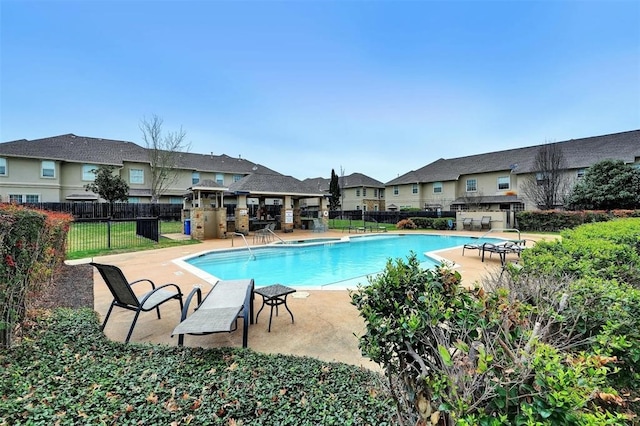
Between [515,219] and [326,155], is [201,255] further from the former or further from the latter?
[326,155]

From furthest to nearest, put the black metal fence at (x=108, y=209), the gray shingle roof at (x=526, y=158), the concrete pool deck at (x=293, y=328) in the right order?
the gray shingle roof at (x=526, y=158) → the black metal fence at (x=108, y=209) → the concrete pool deck at (x=293, y=328)

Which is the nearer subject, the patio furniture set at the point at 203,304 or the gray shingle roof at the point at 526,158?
the patio furniture set at the point at 203,304

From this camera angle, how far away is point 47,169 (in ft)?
83.9

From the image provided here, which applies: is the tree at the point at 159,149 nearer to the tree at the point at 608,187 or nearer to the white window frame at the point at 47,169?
the white window frame at the point at 47,169

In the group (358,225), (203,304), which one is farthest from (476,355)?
(358,225)

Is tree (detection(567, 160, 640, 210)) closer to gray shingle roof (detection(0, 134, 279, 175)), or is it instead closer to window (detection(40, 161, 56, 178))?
gray shingle roof (detection(0, 134, 279, 175))

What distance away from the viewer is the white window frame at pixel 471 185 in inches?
1374

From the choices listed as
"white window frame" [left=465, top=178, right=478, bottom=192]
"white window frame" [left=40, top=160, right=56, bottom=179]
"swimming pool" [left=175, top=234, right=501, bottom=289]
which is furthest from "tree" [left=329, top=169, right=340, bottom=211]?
"white window frame" [left=40, top=160, right=56, bottom=179]

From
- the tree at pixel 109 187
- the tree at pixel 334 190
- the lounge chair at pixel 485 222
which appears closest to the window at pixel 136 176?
the tree at pixel 109 187

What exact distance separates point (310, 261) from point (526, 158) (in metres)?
30.4

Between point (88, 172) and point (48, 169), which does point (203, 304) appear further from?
point (48, 169)

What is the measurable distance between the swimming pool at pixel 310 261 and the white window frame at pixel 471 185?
1849cm

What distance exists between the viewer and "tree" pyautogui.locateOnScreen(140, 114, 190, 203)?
29.8m

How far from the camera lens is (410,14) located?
43.8 feet
